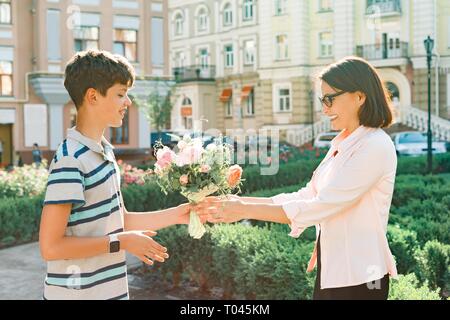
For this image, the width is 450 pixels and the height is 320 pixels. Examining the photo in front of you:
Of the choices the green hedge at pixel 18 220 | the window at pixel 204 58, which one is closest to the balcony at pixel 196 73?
the window at pixel 204 58

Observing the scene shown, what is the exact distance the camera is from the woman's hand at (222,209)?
3.08 metres

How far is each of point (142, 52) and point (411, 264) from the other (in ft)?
72.0

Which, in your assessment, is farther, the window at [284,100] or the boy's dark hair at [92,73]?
the window at [284,100]

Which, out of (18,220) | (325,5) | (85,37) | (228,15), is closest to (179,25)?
(228,15)

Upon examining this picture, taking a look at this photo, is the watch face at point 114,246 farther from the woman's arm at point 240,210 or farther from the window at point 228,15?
the window at point 228,15

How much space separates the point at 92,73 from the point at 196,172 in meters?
0.84

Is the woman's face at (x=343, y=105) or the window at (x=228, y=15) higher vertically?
the window at (x=228, y=15)

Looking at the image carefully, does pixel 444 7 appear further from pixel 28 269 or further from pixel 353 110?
pixel 353 110

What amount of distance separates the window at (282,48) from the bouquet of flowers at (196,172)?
2474 centimetres

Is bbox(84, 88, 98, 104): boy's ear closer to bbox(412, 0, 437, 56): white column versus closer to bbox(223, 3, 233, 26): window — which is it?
bbox(412, 0, 437, 56): white column

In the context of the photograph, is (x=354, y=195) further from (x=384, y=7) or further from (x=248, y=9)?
(x=248, y=9)

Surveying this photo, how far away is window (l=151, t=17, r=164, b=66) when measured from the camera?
87.9 ft
